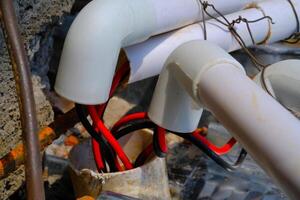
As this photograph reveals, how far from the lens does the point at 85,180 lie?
90cm

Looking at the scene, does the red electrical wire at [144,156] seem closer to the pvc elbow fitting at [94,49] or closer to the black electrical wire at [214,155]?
the black electrical wire at [214,155]

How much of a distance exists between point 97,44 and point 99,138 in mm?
208

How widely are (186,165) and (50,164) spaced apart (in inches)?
13.6

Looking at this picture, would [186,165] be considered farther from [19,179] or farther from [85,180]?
[19,179]

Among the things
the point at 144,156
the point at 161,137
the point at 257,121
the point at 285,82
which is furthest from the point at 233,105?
the point at 144,156

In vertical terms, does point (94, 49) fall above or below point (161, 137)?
above

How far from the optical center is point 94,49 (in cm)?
76

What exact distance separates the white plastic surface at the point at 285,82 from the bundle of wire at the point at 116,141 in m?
0.22

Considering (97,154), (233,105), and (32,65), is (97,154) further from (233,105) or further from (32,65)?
(233,105)

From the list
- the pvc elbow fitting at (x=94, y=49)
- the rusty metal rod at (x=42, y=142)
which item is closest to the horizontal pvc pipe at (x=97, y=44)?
the pvc elbow fitting at (x=94, y=49)

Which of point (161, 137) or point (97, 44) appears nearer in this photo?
point (97, 44)

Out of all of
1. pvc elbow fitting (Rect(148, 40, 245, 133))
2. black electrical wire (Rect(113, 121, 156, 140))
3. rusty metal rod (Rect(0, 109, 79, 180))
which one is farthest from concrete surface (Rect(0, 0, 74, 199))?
pvc elbow fitting (Rect(148, 40, 245, 133))

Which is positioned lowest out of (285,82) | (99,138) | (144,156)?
(144,156)

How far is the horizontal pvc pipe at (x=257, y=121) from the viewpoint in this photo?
510 mm
